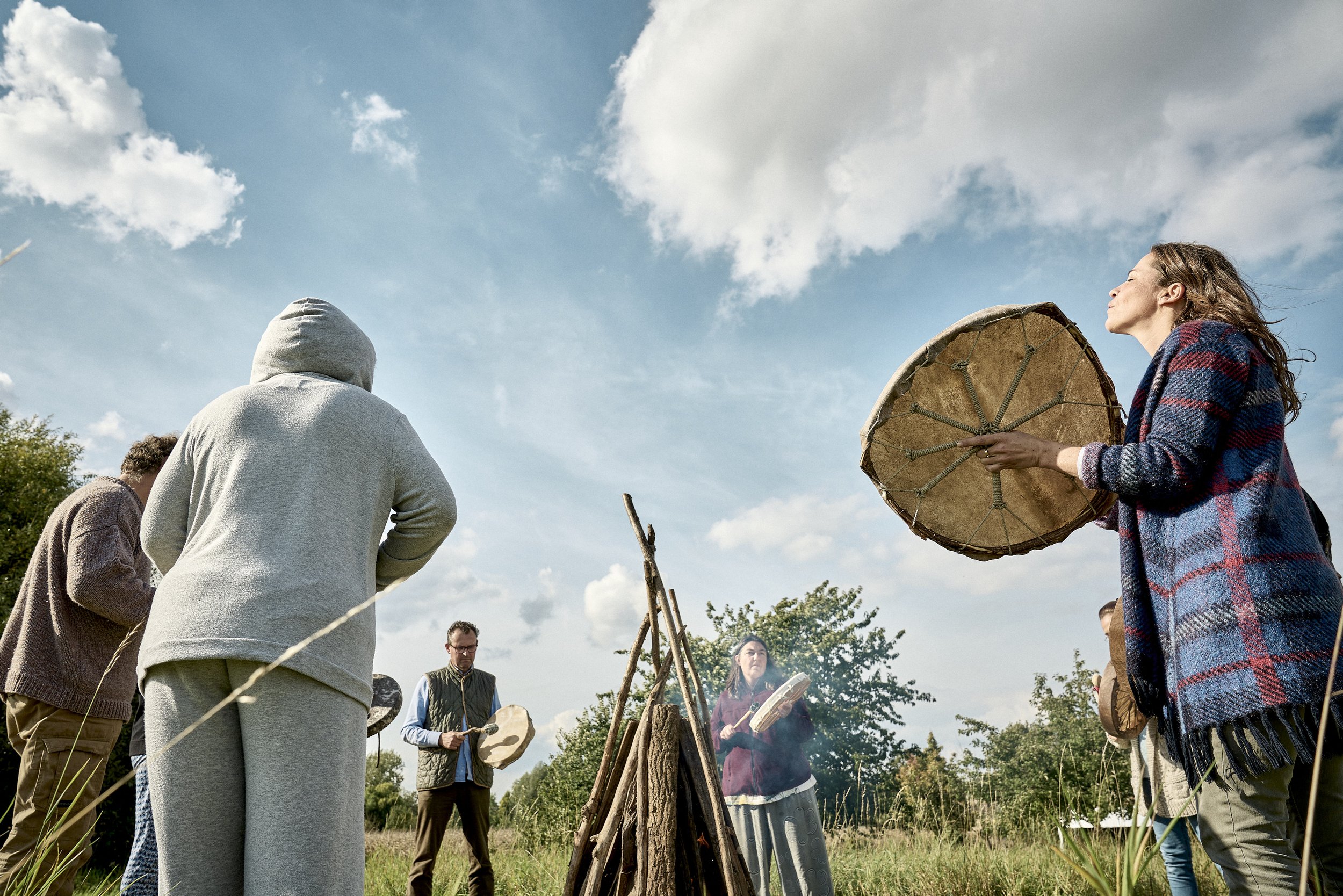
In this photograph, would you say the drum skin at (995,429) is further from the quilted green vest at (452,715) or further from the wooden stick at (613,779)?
the quilted green vest at (452,715)

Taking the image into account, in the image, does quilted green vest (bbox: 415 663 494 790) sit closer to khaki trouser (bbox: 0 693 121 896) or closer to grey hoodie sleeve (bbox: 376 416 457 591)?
khaki trouser (bbox: 0 693 121 896)

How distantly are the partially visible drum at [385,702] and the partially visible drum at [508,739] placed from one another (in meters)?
0.80

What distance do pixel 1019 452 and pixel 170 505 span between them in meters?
2.27

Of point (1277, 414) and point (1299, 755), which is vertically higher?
point (1277, 414)

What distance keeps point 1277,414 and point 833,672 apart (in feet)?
50.6

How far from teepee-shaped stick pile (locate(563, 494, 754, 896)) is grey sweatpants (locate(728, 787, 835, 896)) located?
2.08 metres

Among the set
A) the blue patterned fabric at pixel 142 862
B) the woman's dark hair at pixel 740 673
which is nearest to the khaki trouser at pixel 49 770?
the blue patterned fabric at pixel 142 862

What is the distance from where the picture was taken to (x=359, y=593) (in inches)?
78.2

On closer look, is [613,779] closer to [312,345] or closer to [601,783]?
[601,783]

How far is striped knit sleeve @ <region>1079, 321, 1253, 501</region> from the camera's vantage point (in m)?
1.86

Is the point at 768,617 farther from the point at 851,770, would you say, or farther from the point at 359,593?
the point at 359,593

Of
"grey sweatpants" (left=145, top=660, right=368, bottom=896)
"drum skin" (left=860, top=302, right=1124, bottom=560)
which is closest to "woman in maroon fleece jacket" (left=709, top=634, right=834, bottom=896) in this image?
"drum skin" (left=860, top=302, right=1124, bottom=560)

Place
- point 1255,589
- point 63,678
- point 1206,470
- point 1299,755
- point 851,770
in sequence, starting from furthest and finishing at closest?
point 851,770
point 63,678
point 1206,470
point 1255,589
point 1299,755

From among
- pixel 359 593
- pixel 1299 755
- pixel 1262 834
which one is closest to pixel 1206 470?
pixel 1299 755
